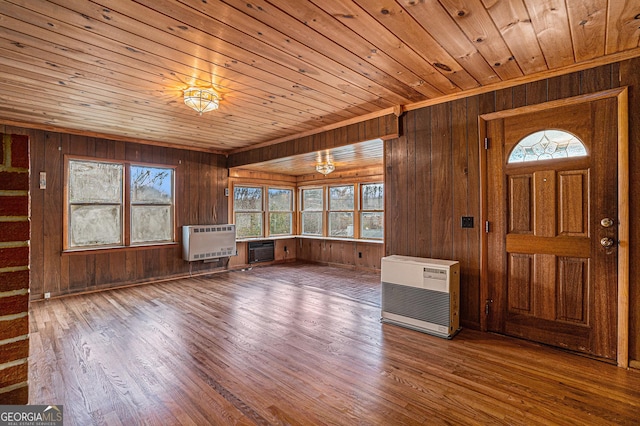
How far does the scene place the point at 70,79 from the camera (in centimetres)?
283

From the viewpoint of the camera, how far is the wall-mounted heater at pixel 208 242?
5.68 meters

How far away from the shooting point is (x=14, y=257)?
979 mm

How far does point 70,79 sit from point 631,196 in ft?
15.6

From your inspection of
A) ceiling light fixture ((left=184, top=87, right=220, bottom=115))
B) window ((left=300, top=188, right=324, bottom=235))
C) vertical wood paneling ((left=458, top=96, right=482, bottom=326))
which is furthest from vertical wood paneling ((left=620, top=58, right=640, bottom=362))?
window ((left=300, top=188, right=324, bottom=235))

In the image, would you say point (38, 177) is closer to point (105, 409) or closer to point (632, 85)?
point (105, 409)

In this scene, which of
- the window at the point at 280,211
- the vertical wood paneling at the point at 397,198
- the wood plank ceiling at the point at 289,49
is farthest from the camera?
the window at the point at 280,211

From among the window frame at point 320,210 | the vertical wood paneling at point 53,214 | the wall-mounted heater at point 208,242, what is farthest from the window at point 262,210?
the vertical wood paneling at point 53,214

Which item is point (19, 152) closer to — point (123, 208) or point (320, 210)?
point (123, 208)

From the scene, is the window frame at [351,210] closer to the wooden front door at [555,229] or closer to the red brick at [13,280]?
the wooden front door at [555,229]

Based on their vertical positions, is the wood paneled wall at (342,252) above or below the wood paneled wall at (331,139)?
below

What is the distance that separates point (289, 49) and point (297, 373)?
242cm

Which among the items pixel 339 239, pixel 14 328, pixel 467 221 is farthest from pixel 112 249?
pixel 467 221

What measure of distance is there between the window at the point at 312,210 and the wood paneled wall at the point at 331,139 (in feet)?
7.65

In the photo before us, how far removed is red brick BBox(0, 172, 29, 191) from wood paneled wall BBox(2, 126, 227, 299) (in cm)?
398
